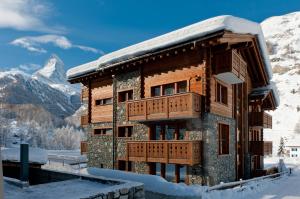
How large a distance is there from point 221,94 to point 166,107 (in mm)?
3851

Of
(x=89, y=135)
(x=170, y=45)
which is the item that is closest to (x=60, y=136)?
(x=89, y=135)

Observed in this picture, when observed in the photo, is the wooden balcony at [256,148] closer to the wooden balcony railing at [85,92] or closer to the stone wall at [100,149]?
the stone wall at [100,149]

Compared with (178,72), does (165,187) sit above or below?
below

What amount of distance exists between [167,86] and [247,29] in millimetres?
4900

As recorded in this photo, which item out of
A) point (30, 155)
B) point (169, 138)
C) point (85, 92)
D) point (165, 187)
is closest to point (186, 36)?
point (169, 138)

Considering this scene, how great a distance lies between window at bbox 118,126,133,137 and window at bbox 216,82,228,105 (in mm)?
5377

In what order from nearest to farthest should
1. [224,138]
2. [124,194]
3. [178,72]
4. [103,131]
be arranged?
1. [124,194]
2. [178,72]
3. [224,138]
4. [103,131]

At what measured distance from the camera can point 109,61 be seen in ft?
64.4

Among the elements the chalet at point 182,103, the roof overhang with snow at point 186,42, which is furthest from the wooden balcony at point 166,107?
the roof overhang with snow at point 186,42

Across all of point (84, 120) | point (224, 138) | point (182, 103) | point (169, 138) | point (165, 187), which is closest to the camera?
point (165, 187)

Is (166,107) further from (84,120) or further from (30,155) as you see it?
(84,120)

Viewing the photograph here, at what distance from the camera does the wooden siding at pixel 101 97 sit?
21031 mm

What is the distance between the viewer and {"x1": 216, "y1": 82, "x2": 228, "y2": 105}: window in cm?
1658

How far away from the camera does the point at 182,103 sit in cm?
1446
